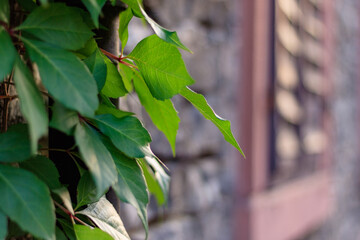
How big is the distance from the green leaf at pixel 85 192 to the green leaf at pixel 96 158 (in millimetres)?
57

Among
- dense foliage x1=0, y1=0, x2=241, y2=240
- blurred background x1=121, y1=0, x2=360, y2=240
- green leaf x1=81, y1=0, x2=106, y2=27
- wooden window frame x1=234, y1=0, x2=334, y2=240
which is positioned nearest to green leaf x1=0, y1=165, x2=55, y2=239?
dense foliage x1=0, y1=0, x2=241, y2=240

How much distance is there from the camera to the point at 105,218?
0.39 meters

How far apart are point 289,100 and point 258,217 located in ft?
2.52

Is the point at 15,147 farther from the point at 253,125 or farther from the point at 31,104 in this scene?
the point at 253,125

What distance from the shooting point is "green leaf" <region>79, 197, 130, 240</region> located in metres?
0.38

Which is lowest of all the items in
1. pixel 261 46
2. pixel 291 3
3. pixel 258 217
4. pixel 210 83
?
pixel 258 217

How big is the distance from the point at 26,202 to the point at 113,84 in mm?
165

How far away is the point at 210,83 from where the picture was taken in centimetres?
168

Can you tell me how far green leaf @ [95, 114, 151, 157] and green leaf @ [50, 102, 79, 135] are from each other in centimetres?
4

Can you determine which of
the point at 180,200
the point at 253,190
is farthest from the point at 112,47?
the point at 253,190

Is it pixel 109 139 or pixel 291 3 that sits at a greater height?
pixel 291 3

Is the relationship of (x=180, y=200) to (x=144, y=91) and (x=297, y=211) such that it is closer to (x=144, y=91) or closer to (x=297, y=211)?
(x=144, y=91)

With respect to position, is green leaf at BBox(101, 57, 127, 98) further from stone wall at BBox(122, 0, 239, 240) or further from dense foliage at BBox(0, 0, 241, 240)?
stone wall at BBox(122, 0, 239, 240)

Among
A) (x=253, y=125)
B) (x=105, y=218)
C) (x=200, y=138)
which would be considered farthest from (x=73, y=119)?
(x=253, y=125)
